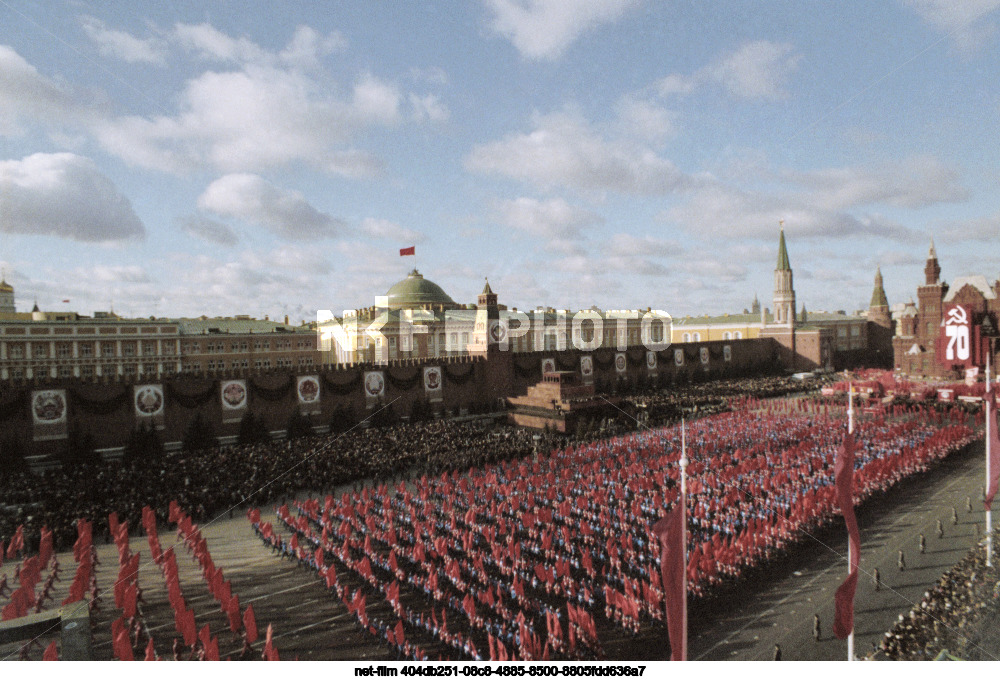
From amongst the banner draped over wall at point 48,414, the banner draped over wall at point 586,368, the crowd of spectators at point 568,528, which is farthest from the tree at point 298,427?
the banner draped over wall at point 586,368

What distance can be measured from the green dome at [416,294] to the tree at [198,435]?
33.5 m

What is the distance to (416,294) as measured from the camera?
5922 centimetres

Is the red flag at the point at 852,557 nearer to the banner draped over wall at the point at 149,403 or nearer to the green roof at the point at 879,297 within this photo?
the green roof at the point at 879,297

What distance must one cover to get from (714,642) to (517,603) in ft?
11.4

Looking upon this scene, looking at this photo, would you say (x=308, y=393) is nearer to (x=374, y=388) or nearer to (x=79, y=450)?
(x=374, y=388)

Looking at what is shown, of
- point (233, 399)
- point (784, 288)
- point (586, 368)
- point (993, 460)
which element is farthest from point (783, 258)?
point (233, 399)

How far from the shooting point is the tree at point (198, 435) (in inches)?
932

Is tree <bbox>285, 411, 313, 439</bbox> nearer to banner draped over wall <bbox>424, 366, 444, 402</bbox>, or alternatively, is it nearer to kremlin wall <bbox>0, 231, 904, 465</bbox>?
kremlin wall <bbox>0, 231, 904, 465</bbox>

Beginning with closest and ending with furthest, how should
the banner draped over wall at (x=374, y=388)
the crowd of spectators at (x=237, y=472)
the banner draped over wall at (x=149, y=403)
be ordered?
the crowd of spectators at (x=237, y=472), the banner draped over wall at (x=149, y=403), the banner draped over wall at (x=374, y=388)

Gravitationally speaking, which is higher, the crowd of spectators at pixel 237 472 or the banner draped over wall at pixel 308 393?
the banner draped over wall at pixel 308 393

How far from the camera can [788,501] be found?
14.1 m

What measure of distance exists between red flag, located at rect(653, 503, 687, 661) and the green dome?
5248cm

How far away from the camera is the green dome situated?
58.3 metres

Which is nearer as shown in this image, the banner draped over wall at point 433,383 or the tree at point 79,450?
the tree at point 79,450
